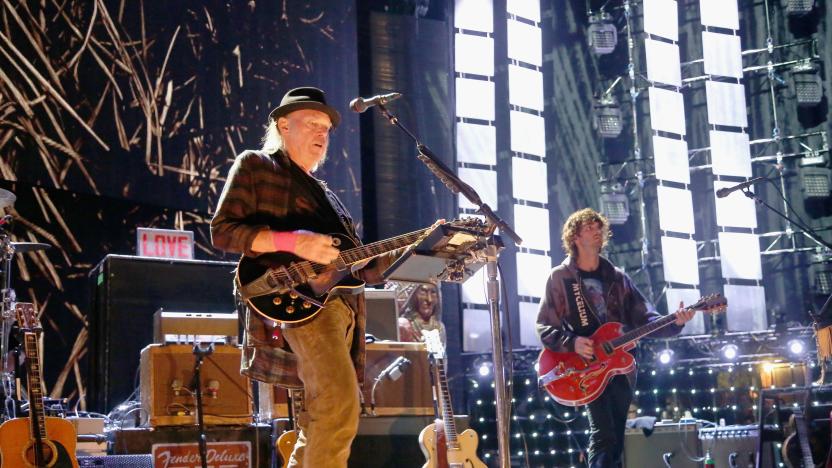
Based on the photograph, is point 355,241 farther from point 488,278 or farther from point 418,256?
point 488,278

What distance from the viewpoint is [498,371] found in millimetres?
4438

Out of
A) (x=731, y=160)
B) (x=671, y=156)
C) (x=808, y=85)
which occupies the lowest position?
(x=731, y=160)

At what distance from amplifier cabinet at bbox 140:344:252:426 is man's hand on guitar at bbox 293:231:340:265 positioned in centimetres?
223

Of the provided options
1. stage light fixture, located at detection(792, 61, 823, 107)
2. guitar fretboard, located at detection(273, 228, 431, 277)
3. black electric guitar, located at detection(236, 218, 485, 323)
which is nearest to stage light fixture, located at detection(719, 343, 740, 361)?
stage light fixture, located at detection(792, 61, 823, 107)

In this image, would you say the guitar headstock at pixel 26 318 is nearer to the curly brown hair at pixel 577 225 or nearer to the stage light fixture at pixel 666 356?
the curly brown hair at pixel 577 225

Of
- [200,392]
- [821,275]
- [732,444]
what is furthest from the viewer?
[821,275]

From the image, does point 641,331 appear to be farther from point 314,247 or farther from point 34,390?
point 34,390

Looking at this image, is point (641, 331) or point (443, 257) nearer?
point (443, 257)

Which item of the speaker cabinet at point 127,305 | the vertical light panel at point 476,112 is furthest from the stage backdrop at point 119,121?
the vertical light panel at point 476,112

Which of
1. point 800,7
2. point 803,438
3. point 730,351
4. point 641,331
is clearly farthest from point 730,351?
point 641,331

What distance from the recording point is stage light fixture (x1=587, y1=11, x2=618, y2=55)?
48.1 feet

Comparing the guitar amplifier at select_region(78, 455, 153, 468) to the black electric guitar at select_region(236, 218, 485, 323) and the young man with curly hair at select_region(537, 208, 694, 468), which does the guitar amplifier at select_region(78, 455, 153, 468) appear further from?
the young man with curly hair at select_region(537, 208, 694, 468)

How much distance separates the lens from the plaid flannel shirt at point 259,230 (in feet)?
12.8

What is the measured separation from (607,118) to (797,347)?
4342 mm
